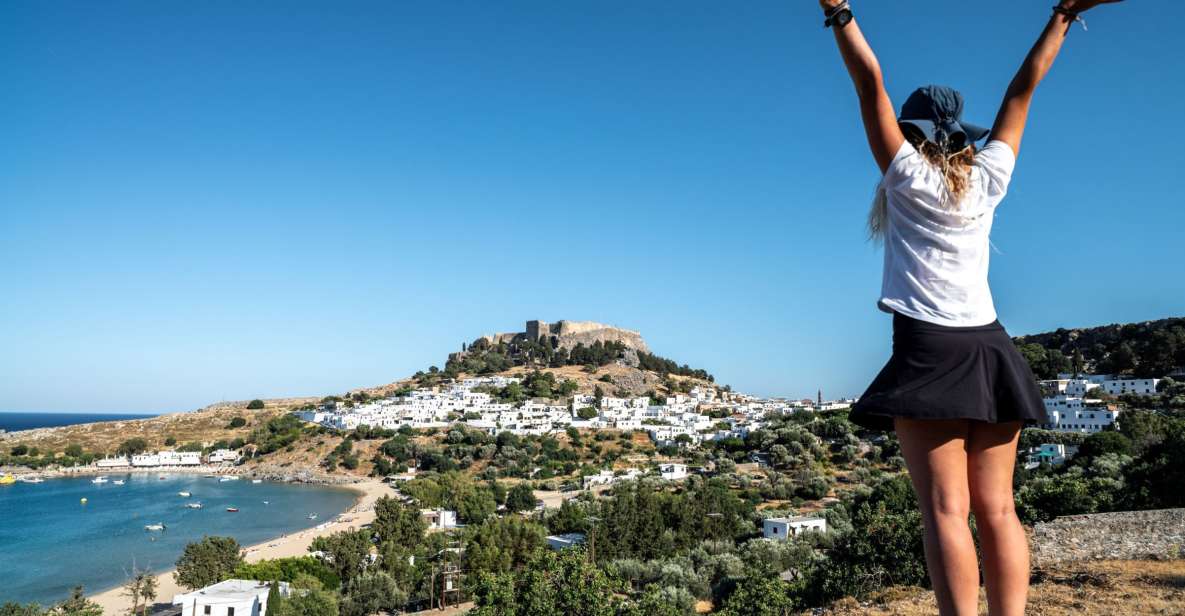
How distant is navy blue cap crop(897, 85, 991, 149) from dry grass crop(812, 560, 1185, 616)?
3.99 meters

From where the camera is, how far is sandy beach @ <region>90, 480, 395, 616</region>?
73.2ft

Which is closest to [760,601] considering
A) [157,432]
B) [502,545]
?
[502,545]

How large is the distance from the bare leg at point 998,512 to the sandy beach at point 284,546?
2462cm

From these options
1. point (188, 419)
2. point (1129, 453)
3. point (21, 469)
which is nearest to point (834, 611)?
point (1129, 453)

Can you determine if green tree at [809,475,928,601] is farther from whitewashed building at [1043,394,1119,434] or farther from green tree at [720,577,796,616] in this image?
whitewashed building at [1043,394,1119,434]

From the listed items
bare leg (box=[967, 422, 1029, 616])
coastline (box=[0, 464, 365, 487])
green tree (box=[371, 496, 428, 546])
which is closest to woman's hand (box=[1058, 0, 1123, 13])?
bare leg (box=[967, 422, 1029, 616])

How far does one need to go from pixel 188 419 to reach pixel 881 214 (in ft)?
289

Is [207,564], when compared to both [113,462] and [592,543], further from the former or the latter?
[113,462]

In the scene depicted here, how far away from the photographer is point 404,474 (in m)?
49.5

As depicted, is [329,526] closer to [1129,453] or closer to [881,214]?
[1129,453]

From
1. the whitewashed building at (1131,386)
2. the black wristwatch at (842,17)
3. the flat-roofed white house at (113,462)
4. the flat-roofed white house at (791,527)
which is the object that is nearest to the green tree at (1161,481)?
the flat-roofed white house at (791,527)

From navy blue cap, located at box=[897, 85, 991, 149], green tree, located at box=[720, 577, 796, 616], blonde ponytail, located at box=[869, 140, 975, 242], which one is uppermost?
navy blue cap, located at box=[897, 85, 991, 149]

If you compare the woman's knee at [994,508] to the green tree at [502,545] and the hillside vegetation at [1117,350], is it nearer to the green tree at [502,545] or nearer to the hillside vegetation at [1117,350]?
the green tree at [502,545]

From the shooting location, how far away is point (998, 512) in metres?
1.56
